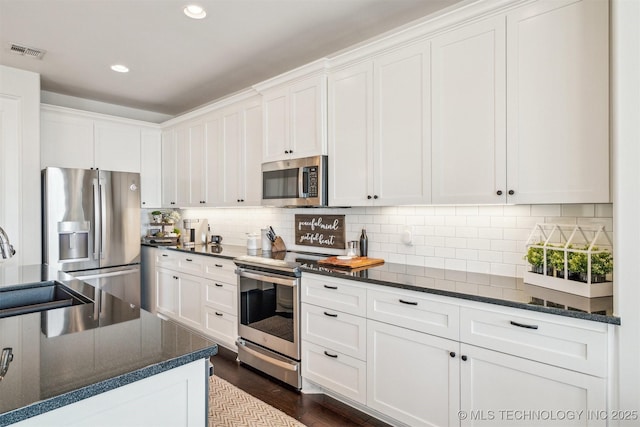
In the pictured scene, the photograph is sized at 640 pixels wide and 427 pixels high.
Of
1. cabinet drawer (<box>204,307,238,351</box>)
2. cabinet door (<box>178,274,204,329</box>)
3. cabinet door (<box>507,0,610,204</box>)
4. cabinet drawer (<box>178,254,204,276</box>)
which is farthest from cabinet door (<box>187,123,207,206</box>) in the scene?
cabinet door (<box>507,0,610,204</box>)

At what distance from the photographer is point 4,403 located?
0.78 metres

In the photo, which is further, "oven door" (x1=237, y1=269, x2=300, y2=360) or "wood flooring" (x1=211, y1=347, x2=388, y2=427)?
"oven door" (x1=237, y1=269, x2=300, y2=360)

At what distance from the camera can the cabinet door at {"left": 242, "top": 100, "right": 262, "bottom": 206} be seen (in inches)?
140

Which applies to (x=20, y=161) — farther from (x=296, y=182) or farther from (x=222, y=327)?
(x=296, y=182)

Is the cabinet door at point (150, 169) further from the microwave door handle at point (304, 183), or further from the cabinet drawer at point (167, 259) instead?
the microwave door handle at point (304, 183)

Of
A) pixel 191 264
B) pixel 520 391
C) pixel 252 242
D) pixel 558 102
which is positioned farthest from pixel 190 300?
pixel 558 102

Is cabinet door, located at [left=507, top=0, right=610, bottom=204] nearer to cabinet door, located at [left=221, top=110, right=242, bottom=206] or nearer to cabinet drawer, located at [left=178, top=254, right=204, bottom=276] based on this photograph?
cabinet door, located at [left=221, top=110, right=242, bottom=206]

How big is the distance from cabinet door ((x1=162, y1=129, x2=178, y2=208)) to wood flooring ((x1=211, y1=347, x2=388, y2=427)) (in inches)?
95.1

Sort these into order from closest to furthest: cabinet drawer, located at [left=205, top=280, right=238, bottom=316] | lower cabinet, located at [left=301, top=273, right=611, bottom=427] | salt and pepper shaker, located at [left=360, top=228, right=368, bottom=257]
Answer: lower cabinet, located at [left=301, top=273, right=611, bottom=427] → salt and pepper shaker, located at [left=360, top=228, right=368, bottom=257] → cabinet drawer, located at [left=205, top=280, right=238, bottom=316]

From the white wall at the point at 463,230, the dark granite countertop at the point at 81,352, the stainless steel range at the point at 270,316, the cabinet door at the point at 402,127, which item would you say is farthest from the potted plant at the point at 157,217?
the dark granite countertop at the point at 81,352

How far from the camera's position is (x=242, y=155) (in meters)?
3.73

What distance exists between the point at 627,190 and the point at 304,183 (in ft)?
6.59

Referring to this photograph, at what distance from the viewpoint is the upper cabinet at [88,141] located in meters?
3.97

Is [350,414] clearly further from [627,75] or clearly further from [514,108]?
[627,75]
